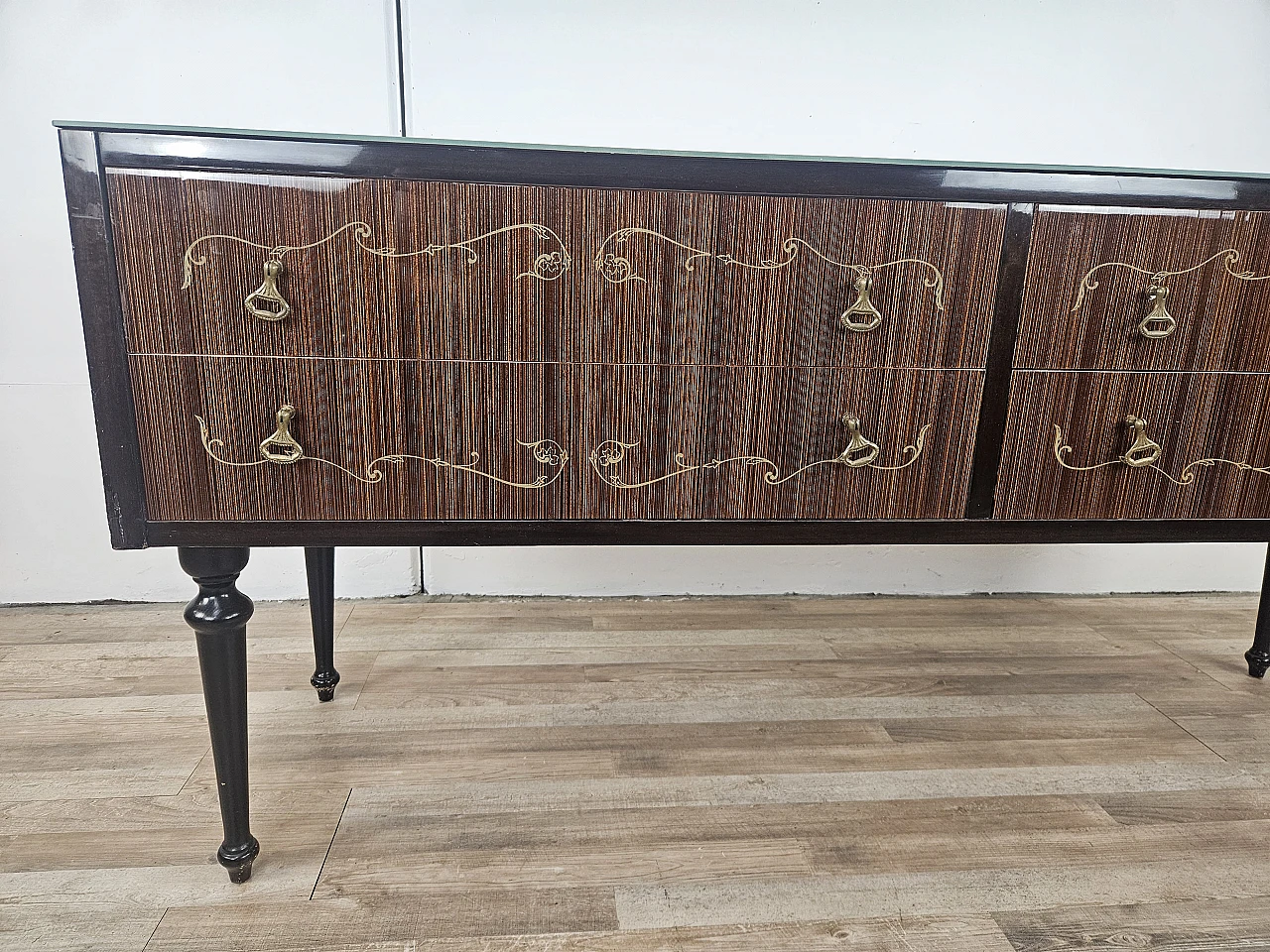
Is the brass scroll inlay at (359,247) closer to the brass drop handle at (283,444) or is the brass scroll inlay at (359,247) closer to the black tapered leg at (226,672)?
the brass drop handle at (283,444)

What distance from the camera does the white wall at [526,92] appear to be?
5.26ft

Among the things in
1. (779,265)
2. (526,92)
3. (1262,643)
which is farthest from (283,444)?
(1262,643)

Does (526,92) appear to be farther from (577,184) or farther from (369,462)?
(369,462)

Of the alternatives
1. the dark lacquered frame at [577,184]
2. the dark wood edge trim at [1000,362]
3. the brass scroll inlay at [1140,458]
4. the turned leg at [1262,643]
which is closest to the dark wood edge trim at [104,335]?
the dark lacquered frame at [577,184]

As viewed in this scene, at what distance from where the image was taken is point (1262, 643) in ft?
5.06

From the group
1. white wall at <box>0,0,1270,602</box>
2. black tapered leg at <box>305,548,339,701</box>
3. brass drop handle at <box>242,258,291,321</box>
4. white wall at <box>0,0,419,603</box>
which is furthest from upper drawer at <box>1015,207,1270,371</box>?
white wall at <box>0,0,419,603</box>

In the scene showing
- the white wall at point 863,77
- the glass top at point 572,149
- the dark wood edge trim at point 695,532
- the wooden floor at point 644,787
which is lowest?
the wooden floor at point 644,787

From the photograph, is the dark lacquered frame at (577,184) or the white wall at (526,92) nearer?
the dark lacquered frame at (577,184)

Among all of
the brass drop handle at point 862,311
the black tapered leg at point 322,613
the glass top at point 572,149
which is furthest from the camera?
the black tapered leg at point 322,613

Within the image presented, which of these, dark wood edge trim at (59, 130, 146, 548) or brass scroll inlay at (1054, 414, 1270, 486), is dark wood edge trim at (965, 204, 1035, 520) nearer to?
brass scroll inlay at (1054, 414, 1270, 486)

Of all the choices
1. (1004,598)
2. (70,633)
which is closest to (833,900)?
(1004,598)

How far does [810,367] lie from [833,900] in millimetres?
635

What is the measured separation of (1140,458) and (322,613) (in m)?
1.25

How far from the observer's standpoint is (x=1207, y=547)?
2.04 meters
